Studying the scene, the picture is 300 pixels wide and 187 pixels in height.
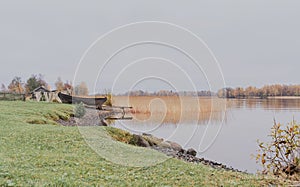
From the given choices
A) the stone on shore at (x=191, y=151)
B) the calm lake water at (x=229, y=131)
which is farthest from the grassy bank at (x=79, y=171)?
the stone on shore at (x=191, y=151)

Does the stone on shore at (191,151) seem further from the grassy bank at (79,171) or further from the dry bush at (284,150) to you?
the grassy bank at (79,171)

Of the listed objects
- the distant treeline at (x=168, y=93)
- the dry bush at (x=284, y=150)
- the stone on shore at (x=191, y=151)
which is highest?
the distant treeline at (x=168, y=93)

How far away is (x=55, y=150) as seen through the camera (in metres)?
6.80

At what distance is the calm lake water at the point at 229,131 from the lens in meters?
7.77

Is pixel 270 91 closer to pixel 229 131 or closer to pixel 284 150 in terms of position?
pixel 229 131

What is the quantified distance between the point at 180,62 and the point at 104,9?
11013 millimetres

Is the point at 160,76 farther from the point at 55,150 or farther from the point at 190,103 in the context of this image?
the point at 55,150

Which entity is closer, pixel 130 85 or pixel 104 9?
pixel 130 85

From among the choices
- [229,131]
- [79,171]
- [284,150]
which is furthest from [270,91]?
[79,171]

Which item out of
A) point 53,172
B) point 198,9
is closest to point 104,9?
point 198,9

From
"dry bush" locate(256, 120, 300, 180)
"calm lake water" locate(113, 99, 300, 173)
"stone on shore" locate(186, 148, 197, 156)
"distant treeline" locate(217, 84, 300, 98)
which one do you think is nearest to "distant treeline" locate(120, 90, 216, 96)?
"calm lake water" locate(113, 99, 300, 173)

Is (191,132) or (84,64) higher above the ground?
(84,64)

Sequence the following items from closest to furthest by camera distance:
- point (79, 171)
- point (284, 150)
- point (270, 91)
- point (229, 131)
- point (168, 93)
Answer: point (79, 171)
point (284, 150)
point (168, 93)
point (229, 131)
point (270, 91)

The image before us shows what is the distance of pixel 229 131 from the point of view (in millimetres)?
13891
